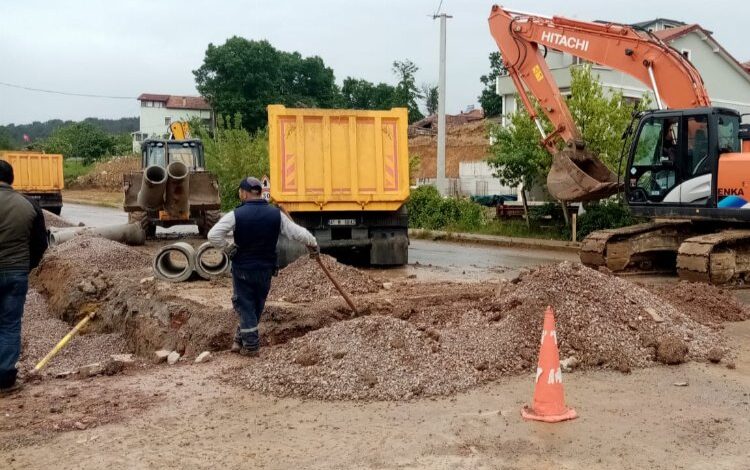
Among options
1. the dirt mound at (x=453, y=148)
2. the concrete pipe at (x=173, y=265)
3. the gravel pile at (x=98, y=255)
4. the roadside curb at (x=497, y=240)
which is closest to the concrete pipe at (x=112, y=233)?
the gravel pile at (x=98, y=255)

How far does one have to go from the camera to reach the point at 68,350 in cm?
929

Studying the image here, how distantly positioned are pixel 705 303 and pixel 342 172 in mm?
6413

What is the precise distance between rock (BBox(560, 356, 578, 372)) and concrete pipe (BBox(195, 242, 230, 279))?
5831 mm

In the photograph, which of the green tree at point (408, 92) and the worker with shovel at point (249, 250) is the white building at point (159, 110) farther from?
the worker with shovel at point (249, 250)

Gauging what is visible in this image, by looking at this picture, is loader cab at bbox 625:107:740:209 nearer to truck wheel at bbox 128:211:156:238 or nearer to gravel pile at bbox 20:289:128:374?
gravel pile at bbox 20:289:128:374

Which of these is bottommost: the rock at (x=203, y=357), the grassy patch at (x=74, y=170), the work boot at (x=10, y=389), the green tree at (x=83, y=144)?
the work boot at (x=10, y=389)

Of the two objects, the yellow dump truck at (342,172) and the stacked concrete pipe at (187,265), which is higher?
the yellow dump truck at (342,172)

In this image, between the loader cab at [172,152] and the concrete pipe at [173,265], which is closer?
the concrete pipe at [173,265]

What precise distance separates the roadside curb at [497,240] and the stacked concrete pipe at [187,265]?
9805 millimetres

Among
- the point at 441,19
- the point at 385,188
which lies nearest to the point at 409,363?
the point at 385,188

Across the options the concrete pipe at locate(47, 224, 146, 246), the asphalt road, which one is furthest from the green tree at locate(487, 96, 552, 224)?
the concrete pipe at locate(47, 224, 146, 246)

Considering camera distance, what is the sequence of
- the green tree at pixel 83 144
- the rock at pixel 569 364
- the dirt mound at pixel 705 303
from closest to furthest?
1. the rock at pixel 569 364
2. the dirt mound at pixel 705 303
3. the green tree at pixel 83 144

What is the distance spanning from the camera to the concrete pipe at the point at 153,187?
1552 cm

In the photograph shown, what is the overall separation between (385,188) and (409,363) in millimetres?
7323
